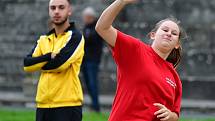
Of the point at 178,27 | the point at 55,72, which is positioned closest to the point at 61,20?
the point at 55,72

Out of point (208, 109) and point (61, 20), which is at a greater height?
point (61, 20)

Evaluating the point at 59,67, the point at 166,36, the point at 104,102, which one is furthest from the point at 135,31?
the point at 166,36

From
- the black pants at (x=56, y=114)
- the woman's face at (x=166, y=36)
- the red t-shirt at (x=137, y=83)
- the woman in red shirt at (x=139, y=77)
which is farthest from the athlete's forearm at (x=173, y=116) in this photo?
the black pants at (x=56, y=114)

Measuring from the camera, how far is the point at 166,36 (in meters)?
5.30

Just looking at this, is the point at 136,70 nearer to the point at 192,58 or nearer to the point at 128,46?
the point at 128,46

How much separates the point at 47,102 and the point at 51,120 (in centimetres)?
19

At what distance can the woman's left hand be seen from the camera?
16.7ft

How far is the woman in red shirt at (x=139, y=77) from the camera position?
501 cm

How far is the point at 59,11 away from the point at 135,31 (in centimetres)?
1177

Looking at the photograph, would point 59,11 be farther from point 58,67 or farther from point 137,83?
point 137,83

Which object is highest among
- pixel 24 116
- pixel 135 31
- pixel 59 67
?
pixel 59 67

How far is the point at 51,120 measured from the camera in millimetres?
6734

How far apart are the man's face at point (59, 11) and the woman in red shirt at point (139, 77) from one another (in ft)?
6.15

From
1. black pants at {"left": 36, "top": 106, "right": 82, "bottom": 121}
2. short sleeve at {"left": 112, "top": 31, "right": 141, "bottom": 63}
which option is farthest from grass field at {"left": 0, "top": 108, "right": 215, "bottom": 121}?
short sleeve at {"left": 112, "top": 31, "right": 141, "bottom": 63}
